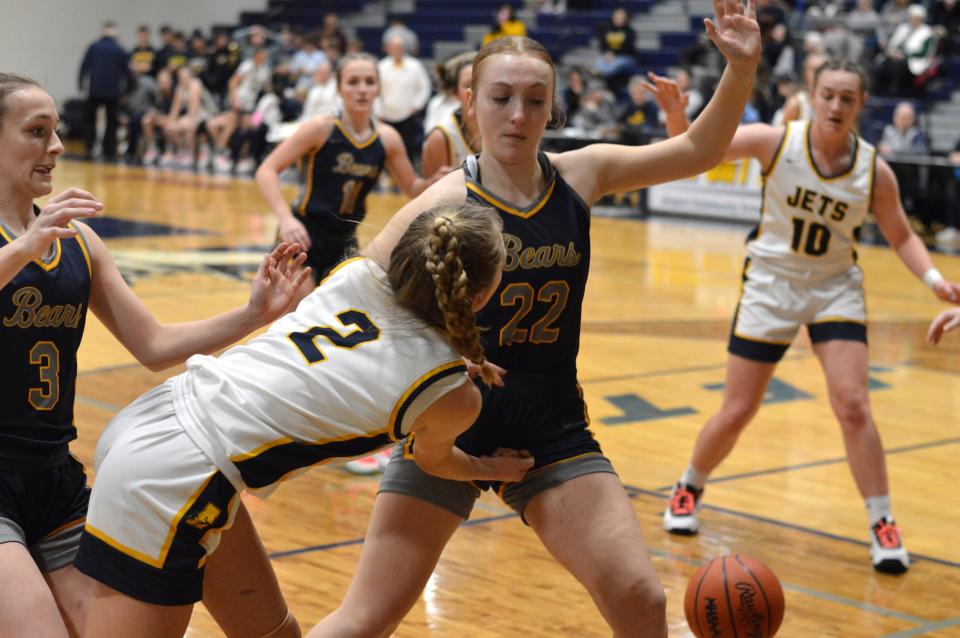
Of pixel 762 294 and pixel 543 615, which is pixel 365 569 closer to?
pixel 543 615

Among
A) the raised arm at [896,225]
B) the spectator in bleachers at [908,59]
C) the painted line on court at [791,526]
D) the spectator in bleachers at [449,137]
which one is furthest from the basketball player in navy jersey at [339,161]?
the spectator in bleachers at [908,59]

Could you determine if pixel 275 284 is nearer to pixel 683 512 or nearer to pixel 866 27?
pixel 683 512

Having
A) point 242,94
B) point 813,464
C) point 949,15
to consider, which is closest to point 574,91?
point 949,15

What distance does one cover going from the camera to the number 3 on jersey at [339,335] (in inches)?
115

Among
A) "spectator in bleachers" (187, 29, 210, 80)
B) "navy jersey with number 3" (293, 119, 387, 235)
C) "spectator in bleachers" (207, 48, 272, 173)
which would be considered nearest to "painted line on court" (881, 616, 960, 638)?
"navy jersey with number 3" (293, 119, 387, 235)

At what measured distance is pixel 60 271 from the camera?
3348 millimetres

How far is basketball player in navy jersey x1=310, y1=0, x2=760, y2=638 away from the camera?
335 centimetres

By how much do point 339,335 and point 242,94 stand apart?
22093 mm

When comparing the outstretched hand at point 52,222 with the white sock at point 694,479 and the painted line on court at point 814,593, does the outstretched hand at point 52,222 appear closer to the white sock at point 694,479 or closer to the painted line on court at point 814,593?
the painted line on court at point 814,593

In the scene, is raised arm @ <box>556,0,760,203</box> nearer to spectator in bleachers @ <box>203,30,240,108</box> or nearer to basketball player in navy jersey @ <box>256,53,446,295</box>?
basketball player in navy jersey @ <box>256,53,446,295</box>

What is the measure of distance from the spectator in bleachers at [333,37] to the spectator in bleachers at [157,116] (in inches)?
117

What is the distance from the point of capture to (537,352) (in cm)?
358

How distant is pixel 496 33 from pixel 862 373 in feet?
60.0

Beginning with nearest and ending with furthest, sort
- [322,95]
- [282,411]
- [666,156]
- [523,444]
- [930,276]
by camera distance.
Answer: [282,411], [523,444], [666,156], [930,276], [322,95]
